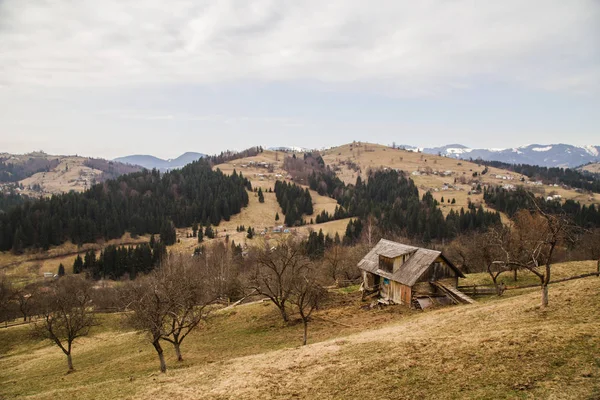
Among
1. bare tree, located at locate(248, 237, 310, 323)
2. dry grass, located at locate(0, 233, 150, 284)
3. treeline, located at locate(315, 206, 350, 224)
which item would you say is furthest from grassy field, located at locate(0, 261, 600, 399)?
treeline, located at locate(315, 206, 350, 224)

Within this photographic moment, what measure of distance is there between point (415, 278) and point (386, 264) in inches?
Result: 242

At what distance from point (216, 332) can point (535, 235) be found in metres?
48.6

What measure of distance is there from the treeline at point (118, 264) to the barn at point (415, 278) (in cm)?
10203

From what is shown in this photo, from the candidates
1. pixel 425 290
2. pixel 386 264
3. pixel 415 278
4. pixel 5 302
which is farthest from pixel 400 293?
pixel 5 302

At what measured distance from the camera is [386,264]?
49.6m

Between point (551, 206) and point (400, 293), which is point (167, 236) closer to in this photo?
point (400, 293)

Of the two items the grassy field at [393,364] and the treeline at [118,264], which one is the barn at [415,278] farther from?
the treeline at [118,264]

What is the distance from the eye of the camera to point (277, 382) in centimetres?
2059

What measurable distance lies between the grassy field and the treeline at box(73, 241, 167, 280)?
91.7 meters

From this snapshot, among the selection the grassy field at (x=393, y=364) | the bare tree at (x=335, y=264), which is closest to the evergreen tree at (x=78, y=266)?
the grassy field at (x=393, y=364)

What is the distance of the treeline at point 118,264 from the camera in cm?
12769

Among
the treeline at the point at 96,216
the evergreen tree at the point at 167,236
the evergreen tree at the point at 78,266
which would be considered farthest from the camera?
the evergreen tree at the point at 167,236

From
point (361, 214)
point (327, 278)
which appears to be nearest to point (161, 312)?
point (327, 278)

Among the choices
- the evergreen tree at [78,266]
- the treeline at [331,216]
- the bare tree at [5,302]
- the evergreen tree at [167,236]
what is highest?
the treeline at [331,216]
